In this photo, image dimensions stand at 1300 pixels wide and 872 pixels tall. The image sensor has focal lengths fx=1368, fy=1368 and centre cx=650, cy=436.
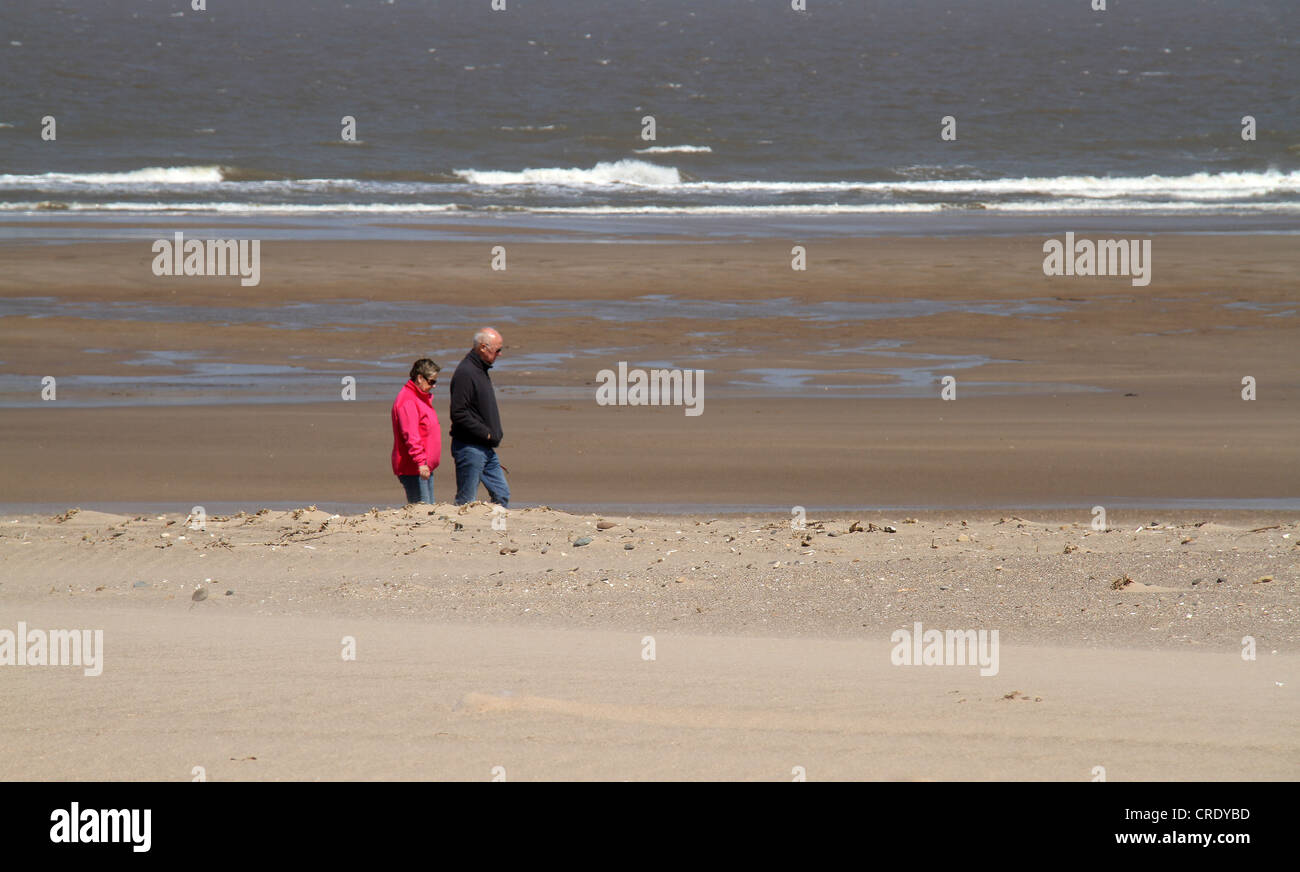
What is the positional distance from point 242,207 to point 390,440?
23574 millimetres

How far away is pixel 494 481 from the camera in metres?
9.16

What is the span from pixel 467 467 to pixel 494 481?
8.2 inches

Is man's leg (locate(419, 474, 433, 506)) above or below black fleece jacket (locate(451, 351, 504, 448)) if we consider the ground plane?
below

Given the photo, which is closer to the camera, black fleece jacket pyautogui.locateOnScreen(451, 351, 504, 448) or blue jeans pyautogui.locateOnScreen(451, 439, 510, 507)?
black fleece jacket pyautogui.locateOnScreen(451, 351, 504, 448)

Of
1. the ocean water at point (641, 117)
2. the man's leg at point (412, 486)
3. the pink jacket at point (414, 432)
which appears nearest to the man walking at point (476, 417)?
the pink jacket at point (414, 432)

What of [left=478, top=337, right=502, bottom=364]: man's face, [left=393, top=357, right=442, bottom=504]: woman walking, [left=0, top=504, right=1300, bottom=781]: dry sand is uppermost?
[left=478, top=337, right=502, bottom=364]: man's face

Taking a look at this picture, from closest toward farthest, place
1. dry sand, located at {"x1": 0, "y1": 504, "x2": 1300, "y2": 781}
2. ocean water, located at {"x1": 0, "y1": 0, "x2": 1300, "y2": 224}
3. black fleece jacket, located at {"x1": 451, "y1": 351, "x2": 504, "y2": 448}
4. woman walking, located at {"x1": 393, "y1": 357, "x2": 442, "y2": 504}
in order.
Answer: dry sand, located at {"x1": 0, "y1": 504, "x2": 1300, "y2": 781} < woman walking, located at {"x1": 393, "y1": 357, "x2": 442, "y2": 504} < black fleece jacket, located at {"x1": 451, "y1": 351, "x2": 504, "y2": 448} < ocean water, located at {"x1": 0, "y1": 0, "x2": 1300, "y2": 224}

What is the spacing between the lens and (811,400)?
44.9 feet

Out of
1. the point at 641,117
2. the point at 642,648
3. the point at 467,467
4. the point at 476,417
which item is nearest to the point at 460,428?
the point at 476,417

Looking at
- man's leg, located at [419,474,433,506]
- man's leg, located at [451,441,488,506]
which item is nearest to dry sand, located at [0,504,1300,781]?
man's leg, located at [419,474,433,506]

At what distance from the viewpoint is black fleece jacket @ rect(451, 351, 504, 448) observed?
8859mm

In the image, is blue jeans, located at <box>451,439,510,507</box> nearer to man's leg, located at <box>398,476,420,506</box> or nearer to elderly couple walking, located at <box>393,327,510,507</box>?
elderly couple walking, located at <box>393,327,510,507</box>

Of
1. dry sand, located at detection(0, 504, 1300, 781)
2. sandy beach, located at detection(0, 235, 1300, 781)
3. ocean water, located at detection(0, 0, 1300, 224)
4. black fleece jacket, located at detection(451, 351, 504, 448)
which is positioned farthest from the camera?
ocean water, located at detection(0, 0, 1300, 224)

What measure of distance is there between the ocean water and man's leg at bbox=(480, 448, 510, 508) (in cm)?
2250
